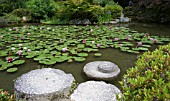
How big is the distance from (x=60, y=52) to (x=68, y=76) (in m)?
1.42

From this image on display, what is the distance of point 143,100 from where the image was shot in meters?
1.11

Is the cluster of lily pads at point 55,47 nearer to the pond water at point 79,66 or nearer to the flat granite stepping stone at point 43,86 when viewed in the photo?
the pond water at point 79,66

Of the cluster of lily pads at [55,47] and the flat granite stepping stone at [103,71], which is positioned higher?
the cluster of lily pads at [55,47]

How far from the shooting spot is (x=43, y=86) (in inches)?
81.7

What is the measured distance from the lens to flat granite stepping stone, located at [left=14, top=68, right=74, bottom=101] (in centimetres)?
195

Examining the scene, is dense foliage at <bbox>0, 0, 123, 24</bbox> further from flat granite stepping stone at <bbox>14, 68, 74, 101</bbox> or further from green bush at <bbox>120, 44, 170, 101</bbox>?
green bush at <bbox>120, 44, 170, 101</bbox>

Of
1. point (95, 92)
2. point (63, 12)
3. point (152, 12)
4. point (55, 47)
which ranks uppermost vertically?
point (63, 12)

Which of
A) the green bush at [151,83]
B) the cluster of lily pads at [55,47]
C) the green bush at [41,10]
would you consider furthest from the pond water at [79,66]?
the green bush at [41,10]

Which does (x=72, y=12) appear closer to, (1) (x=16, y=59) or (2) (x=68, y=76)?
(1) (x=16, y=59)

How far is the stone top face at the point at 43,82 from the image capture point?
6.55 ft

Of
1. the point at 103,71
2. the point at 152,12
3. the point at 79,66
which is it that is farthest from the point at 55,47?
the point at 152,12

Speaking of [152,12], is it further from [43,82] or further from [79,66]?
[43,82]

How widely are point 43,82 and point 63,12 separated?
550 centimetres

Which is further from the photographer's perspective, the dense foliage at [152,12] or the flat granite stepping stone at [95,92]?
the dense foliage at [152,12]
